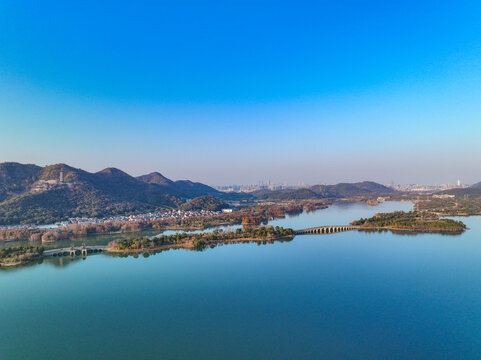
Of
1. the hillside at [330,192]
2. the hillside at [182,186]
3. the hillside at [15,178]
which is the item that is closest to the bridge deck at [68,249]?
the hillside at [15,178]

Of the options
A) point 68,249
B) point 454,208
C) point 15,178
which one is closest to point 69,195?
point 15,178

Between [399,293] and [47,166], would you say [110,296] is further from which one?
[47,166]

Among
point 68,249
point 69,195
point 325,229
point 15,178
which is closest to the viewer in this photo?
point 68,249

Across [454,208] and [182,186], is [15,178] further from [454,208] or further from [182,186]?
[454,208]

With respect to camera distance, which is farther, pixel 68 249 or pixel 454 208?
pixel 454 208

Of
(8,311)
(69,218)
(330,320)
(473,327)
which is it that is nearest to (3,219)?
(69,218)

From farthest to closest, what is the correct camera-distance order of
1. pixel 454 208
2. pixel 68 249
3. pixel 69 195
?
1. pixel 454 208
2. pixel 69 195
3. pixel 68 249

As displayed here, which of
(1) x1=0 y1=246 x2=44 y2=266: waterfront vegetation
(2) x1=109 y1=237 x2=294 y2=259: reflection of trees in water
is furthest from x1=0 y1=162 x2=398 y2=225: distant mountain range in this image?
(2) x1=109 y1=237 x2=294 y2=259: reflection of trees in water
